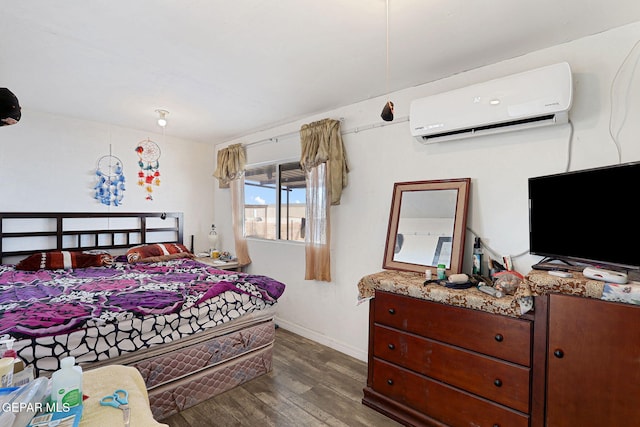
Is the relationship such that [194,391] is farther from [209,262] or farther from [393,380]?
[209,262]

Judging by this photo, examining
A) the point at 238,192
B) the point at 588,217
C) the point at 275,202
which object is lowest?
the point at 588,217

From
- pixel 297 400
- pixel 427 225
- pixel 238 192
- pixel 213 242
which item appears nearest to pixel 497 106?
pixel 427 225

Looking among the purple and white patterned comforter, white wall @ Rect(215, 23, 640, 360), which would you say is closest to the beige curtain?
white wall @ Rect(215, 23, 640, 360)

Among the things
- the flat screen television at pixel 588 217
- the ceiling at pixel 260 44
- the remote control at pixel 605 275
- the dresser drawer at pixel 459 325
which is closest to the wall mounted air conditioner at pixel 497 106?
the ceiling at pixel 260 44

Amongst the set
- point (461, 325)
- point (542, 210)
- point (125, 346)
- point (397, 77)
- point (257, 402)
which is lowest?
point (257, 402)

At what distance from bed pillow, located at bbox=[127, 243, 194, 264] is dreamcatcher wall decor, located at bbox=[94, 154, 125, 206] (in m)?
0.71

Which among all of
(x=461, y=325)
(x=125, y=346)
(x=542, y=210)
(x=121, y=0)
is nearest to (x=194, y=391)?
(x=125, y=346)

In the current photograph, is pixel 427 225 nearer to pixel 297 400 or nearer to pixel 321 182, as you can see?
pixel 321 182

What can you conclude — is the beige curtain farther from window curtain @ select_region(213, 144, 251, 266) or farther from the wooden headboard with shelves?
the wooden headboard with shelves

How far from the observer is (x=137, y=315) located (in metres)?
1.94

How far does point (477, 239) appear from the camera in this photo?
2166 millimetres

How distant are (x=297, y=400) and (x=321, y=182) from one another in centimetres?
195

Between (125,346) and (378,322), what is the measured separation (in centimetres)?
167

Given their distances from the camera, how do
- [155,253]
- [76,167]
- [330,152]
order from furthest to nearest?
[155,253] → [76,167] → [330,152]
